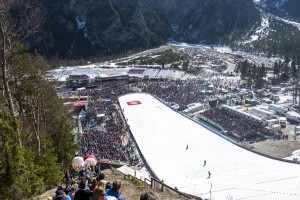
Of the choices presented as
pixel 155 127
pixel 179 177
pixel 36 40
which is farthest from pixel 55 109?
pixel 36 40

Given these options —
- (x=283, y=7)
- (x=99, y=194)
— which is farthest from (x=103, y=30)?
(x=99, y=194)

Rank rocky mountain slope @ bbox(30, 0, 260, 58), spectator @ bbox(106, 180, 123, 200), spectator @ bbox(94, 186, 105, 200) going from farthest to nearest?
rocky mountain slope @ bbox(30, 0, 260, 58)
spectator @ bbox(106, 180, 123, 200)
spectator @ bbox(94, 186, 105, 200)

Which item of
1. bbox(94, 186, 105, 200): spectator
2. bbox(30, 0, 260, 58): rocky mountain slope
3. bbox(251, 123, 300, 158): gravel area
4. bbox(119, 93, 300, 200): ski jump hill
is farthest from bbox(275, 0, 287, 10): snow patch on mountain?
bbox(94, 186, 105, 200): spectator

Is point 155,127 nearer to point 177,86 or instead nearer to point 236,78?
point 177,86

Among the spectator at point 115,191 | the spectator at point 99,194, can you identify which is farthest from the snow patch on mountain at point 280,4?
the spectator at point 99,194

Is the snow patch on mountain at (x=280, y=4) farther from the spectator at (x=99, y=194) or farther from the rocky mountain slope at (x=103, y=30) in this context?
the spectator at (x=99, y=194)

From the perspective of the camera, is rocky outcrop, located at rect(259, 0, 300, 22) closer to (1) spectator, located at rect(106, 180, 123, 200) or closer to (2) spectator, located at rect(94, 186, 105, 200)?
(1) spectator, located at rect(106, 180, 123, 200)
